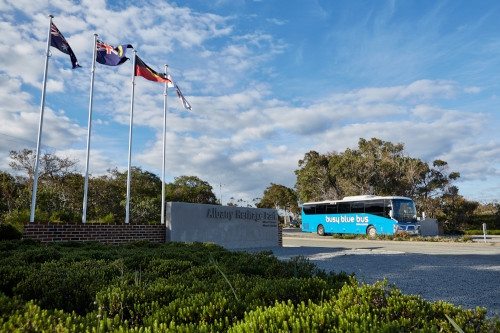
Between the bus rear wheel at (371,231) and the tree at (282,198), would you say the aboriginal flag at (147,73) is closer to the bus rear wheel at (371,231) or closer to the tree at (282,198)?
the bus rear wheel at (371,231)

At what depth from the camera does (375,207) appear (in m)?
30.5

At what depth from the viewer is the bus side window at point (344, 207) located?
33.2 metres

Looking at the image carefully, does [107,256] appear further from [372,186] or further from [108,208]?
[372,186]

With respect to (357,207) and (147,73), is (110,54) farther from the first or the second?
(357,207)

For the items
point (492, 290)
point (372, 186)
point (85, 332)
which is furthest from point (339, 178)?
point (85, 332)

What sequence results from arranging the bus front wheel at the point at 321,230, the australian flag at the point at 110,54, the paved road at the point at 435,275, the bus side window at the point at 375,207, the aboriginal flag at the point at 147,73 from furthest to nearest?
the bus front wheel at the point at 321,230 < the bus side window at the point at 375,207 < the aboriginal flag at the point at 147,73 < the australian flag at the point at 110,54 < the paved road at the point at 435,275

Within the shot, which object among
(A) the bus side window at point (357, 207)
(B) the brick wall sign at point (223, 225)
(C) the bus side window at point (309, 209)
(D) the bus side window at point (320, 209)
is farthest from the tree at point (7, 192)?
(A) the bus side window at point (357, 207)

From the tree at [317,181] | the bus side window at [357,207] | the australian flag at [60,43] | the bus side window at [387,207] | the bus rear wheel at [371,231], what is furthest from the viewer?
the tree at [317,181]

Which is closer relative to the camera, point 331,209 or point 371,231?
point 371,231

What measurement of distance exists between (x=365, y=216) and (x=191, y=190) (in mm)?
29941

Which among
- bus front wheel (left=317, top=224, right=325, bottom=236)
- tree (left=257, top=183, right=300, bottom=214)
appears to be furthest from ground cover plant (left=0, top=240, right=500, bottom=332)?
tree (left=257, top=183, right=300, bottom=214)

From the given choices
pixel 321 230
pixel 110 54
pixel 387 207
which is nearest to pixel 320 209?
pixel 321 230

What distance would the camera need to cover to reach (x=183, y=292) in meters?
4.48

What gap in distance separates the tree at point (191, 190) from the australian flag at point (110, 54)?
107 feet
